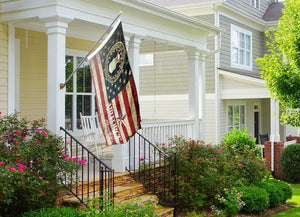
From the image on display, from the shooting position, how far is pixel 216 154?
896 cm

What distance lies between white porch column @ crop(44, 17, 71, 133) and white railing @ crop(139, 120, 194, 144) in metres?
2.56

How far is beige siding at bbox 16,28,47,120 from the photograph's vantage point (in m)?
8.85

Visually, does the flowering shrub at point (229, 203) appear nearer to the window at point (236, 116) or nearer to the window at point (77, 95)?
the window at point (77, 95)

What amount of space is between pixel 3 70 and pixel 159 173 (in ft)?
11.8

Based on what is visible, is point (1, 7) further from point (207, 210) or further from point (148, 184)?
point (207, 210)

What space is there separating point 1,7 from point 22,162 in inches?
129

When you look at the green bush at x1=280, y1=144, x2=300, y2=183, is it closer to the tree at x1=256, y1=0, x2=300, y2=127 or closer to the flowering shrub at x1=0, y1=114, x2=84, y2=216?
the tree at x1=256, y1=0, x2=300, y2=127

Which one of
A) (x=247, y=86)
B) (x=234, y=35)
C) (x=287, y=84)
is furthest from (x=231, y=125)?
(x=287, y=84)

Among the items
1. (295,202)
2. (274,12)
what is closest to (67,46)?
(295,202)

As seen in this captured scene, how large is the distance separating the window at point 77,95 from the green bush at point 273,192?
4613 mm

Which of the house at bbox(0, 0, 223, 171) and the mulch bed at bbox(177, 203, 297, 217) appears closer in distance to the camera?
the house at bbox(0, 0, 223, 171)

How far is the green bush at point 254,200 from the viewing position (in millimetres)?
8537

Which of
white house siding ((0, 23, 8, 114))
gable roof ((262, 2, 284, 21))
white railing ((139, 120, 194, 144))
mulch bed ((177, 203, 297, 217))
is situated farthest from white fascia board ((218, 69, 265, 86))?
white house siding ((0, 23, 8, 114))

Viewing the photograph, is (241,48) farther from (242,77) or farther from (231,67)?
(242,77)
